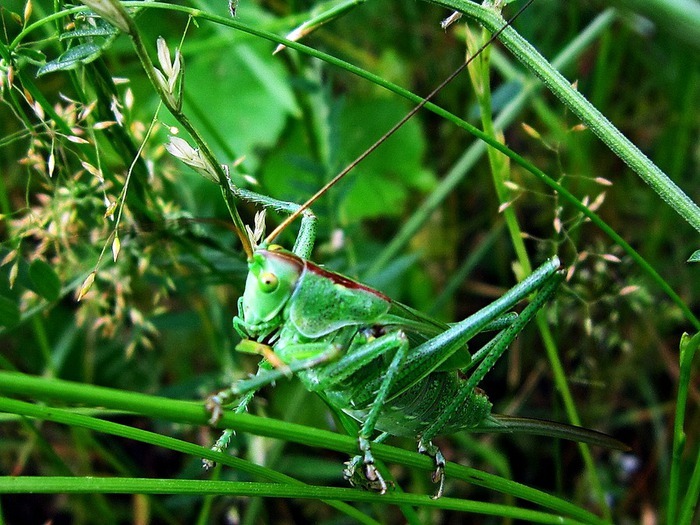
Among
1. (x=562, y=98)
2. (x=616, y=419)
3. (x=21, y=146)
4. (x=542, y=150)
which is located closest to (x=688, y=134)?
(x=542, y=150)

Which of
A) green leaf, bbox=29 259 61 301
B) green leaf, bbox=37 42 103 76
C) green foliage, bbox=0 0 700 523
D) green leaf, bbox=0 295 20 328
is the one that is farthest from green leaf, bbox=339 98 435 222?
green leaf, bbox=37 42 103 76

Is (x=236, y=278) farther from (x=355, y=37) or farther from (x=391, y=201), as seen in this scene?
(x=355, y=37)

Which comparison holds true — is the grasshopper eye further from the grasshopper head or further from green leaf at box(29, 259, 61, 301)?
green leaf at box(29, 259, 61, 301)

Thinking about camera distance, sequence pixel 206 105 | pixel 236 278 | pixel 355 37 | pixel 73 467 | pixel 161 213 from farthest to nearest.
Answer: pixel 355 37 < pixel 206 105 < pixel 73 467 < pixel 236 278 < pixel 161 213

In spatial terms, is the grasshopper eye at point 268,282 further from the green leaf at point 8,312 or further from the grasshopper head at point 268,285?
the green leaf at point 8,312

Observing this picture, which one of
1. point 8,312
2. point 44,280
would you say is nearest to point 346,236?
point 44,280

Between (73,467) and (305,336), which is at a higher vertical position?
(305,336)

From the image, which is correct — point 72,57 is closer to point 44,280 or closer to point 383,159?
point 44,280
